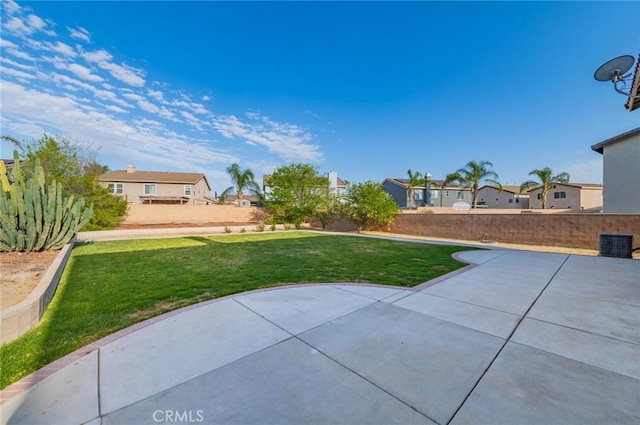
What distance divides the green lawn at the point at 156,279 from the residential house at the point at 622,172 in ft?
39.6

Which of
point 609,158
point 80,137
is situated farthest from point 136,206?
point 609,158

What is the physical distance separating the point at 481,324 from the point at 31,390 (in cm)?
506

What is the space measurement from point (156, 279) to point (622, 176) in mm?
21521

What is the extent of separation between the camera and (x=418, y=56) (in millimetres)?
16062

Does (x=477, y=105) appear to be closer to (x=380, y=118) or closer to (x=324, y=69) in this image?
(x=380, y=118)

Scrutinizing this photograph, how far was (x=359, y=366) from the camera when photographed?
2.62m

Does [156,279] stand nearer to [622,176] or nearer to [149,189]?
[622,176]

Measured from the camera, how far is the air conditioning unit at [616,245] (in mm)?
8695

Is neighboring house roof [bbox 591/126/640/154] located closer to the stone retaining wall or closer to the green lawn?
the green lawn

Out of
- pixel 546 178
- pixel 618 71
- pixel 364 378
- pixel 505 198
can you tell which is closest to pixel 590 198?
pixel 546 178

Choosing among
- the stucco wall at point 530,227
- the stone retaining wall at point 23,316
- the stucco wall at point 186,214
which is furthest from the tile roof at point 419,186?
the stone retaining wall at point 23,316

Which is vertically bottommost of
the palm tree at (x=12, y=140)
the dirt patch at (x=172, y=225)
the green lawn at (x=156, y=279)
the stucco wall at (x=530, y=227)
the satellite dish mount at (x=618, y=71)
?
the green lawn at (x=156, y=279)

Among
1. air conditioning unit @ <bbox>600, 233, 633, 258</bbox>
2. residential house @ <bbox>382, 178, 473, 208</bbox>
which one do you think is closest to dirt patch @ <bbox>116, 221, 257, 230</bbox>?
residential house @ <bbox>382, 178, 473, 208</bbox>

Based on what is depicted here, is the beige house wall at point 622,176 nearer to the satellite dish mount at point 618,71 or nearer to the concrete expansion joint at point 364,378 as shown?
the satellite dish mount at point 618,71
